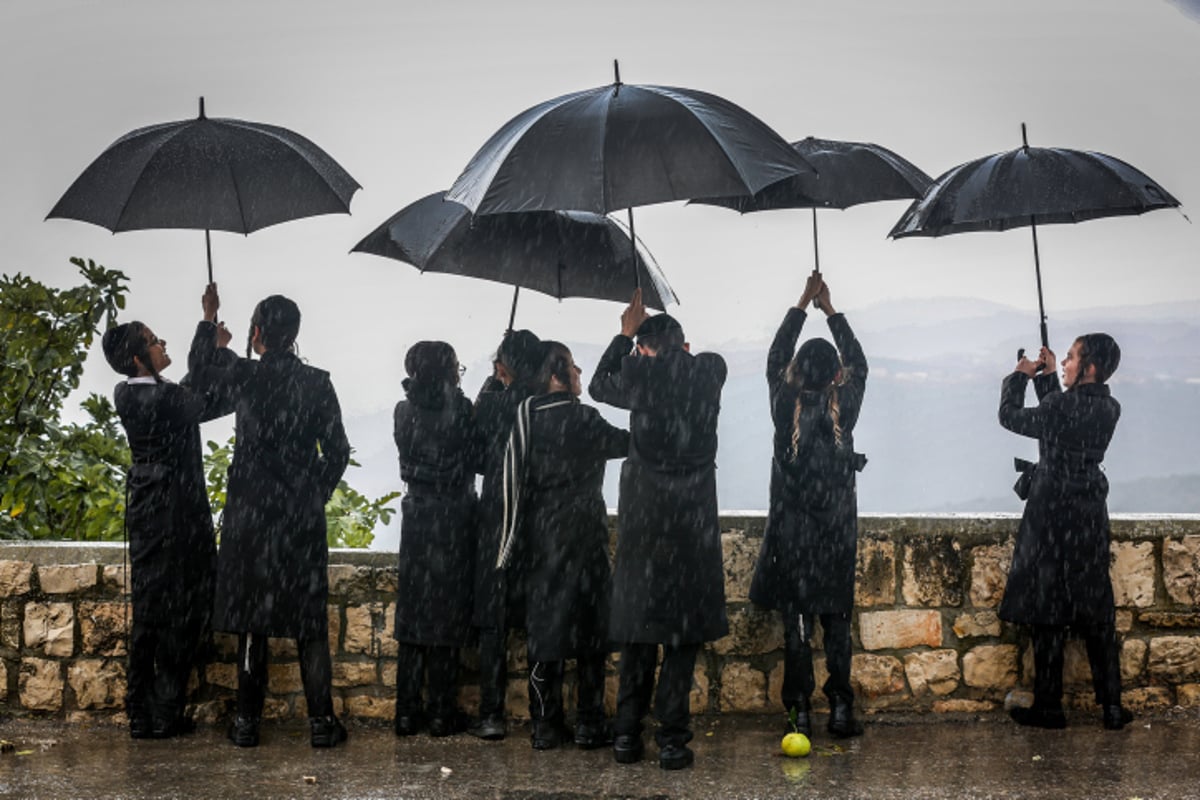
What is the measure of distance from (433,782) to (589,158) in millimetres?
2388

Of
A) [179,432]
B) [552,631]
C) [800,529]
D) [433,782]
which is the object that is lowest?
[433,782]

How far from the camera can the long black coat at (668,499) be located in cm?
504

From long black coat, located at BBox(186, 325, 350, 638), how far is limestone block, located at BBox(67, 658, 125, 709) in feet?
2.73

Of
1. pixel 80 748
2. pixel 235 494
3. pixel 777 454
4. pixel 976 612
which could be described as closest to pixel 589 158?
pixel 777 454

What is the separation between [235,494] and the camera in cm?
543

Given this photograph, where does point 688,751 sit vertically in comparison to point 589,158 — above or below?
below

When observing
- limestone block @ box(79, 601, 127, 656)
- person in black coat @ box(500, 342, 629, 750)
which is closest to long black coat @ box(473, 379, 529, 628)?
person in black coat @ box(500, 342, 629, 750)

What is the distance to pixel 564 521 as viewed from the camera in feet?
17.6

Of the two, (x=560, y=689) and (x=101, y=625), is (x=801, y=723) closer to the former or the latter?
(x=560, y=689)

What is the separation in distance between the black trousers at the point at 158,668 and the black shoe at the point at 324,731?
2.06 feet

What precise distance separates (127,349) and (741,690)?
3.11m

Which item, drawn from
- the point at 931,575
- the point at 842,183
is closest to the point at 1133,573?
the point at 931,575

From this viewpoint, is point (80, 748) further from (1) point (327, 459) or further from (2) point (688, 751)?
(2) point (688, 751)

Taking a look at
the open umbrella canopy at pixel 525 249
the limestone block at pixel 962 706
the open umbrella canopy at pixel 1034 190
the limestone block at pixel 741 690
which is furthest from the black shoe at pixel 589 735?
the open umbrella canopy at pixel 1034 190
